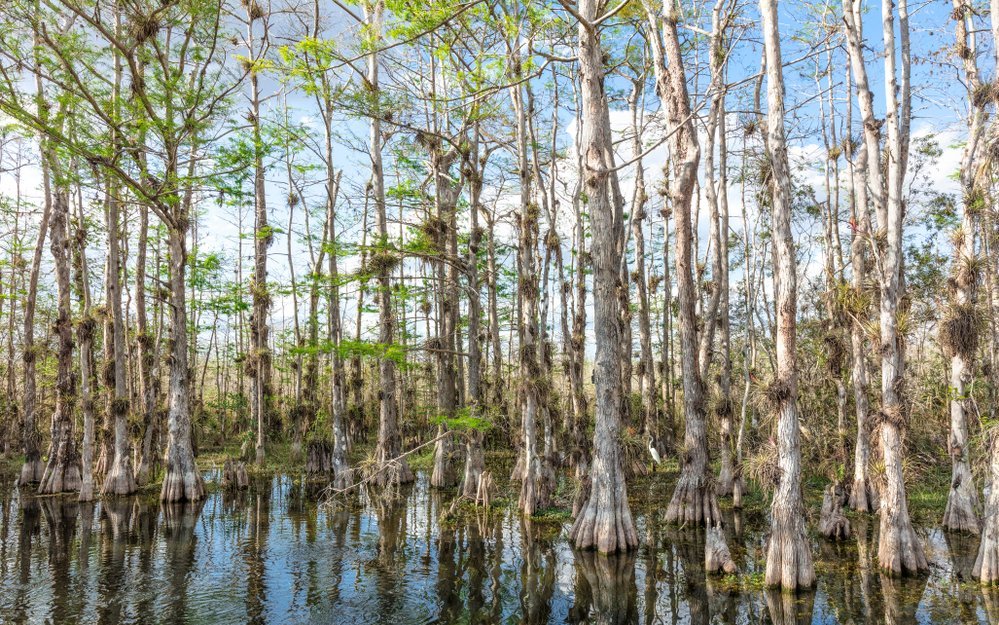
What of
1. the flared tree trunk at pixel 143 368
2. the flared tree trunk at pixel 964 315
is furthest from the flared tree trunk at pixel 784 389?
the flared tree trunk at pixel 143 368

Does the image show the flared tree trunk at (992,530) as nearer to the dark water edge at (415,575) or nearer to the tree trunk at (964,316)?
the dark water edge at (415,575)

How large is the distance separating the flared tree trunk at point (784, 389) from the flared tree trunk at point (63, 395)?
17.3 meters

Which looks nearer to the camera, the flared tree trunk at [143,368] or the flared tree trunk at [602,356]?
the flared tree trunk at [602,356]

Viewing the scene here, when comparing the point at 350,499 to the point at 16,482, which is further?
the point at 16,482

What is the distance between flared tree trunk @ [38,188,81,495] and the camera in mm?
16672

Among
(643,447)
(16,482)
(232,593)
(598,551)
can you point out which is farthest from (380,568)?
(16,482)

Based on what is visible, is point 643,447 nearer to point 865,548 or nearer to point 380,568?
point 865,548

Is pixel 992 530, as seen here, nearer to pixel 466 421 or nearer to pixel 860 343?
pixel 860 343

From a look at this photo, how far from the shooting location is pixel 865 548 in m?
10.5

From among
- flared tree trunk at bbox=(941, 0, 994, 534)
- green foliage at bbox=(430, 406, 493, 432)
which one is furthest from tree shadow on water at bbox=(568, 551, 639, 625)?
flared tree trunk at bbox=(941, 0, 994, 534)

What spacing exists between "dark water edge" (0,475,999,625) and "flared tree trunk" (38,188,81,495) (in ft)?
8.11

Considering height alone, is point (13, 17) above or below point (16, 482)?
above

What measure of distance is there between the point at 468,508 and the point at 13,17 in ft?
45.9

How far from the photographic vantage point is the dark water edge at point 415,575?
808 cm
